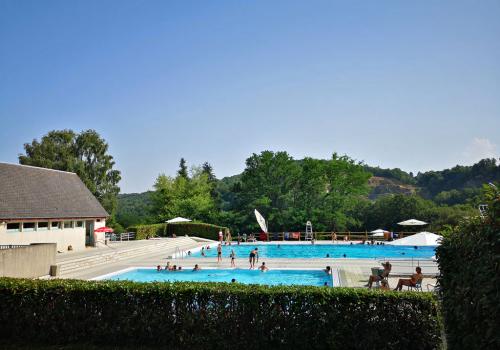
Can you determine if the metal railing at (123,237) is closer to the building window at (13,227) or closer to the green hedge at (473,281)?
the building window at (13,227)

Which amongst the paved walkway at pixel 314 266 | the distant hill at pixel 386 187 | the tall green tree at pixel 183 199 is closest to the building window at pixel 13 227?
the paved walkway at pixel 314 266

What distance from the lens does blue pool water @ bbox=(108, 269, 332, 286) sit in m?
21.8

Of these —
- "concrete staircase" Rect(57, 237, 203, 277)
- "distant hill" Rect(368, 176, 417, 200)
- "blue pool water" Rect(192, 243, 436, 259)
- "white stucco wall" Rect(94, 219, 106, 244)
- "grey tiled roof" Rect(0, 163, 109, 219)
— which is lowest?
"blue pool water" Rect(192, 243, 436, 259)

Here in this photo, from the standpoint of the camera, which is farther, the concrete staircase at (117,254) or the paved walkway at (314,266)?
the concrete staircase at (117,254)

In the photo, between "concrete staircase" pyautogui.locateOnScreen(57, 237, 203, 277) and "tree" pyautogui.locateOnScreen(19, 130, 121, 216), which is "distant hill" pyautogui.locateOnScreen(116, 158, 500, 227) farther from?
"concrete staircase" pyautogui.locateOnScreen(57, 237, 203, 277)

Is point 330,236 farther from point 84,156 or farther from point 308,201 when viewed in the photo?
point 84,156

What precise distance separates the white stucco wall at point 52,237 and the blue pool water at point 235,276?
7.61 metres

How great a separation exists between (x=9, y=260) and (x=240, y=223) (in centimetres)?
3551

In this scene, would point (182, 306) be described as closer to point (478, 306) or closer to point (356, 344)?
point (356, 344)

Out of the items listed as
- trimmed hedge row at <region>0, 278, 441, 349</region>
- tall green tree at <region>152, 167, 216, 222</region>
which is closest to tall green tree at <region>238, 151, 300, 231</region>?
tall green tree at <region>152, 167, 216, 222</region>

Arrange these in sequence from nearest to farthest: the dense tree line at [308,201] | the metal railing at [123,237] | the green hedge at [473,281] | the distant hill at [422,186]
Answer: the green hedge at [473,281] → the metal railing at [123,237] → the dense tree line at [308,201] → the distant hill at [422,186]

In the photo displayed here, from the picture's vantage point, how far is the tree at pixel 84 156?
178 ft

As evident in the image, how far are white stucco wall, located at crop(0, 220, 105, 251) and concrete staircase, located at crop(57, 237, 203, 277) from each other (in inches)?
115

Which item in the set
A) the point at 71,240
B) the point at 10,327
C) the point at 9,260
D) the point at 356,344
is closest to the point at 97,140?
the point at 71,240
